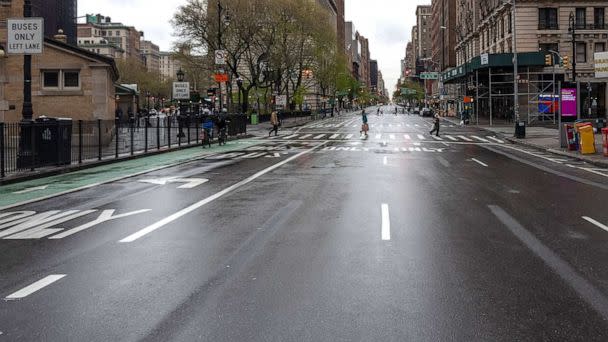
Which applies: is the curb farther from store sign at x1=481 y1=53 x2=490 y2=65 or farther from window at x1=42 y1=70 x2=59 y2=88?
store sign at x1=481 y1=53 x2=490 y2=65

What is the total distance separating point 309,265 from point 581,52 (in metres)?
60.2

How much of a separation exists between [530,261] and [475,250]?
77 cm

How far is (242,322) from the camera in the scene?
508cm

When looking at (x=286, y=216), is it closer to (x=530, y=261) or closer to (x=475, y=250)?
(x=475, y=250)

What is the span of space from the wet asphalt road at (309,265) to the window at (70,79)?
1920cm

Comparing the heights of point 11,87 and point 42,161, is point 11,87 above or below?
above

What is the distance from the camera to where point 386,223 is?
9625 millimetres

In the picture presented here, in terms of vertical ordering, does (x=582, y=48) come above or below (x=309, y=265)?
above

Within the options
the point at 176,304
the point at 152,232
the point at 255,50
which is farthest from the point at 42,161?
the point at 255,50

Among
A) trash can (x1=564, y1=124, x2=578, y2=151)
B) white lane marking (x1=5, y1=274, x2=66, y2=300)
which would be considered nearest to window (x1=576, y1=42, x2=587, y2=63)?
trash can (x1=564, y1=124, x2=578, y2=151)

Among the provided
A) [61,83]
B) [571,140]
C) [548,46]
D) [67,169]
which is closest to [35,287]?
[67,169]

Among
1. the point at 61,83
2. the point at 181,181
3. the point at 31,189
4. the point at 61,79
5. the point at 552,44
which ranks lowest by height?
the point at 31,189

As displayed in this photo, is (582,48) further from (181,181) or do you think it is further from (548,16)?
(181,181)

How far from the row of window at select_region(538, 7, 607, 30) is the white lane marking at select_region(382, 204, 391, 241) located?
55.4 meters
